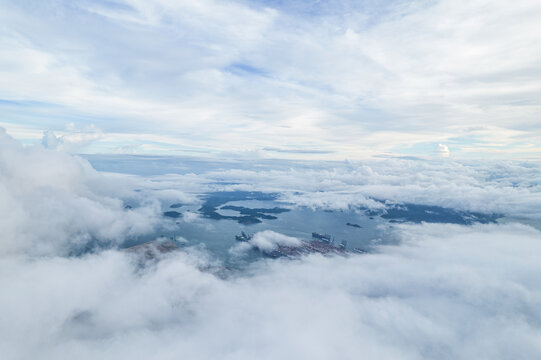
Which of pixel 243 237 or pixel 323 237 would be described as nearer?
pixel 243 237

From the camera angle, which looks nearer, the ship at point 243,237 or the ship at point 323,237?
the ship at point 243,237

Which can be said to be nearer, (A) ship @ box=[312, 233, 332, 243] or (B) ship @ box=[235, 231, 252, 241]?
(B) ship @ box=[235, 231, 252, 241]

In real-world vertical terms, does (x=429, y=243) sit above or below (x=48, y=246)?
above

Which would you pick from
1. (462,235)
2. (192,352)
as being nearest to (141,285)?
(192,352)

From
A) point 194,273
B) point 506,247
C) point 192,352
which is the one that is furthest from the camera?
point 506,247

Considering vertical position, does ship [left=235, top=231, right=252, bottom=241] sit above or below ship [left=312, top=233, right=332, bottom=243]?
below

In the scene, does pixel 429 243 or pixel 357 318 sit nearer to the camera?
pixel 357 318

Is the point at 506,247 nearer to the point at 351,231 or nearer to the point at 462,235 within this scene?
the point at 462,235

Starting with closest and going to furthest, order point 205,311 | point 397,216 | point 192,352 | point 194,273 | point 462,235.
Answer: point 192,352 → point 205,311 → point 194,273 → point 462,235 → point 397,216

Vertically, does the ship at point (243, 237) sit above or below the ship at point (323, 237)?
below

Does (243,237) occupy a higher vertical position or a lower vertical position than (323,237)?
lower

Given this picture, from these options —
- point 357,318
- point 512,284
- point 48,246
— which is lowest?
point 48,246
